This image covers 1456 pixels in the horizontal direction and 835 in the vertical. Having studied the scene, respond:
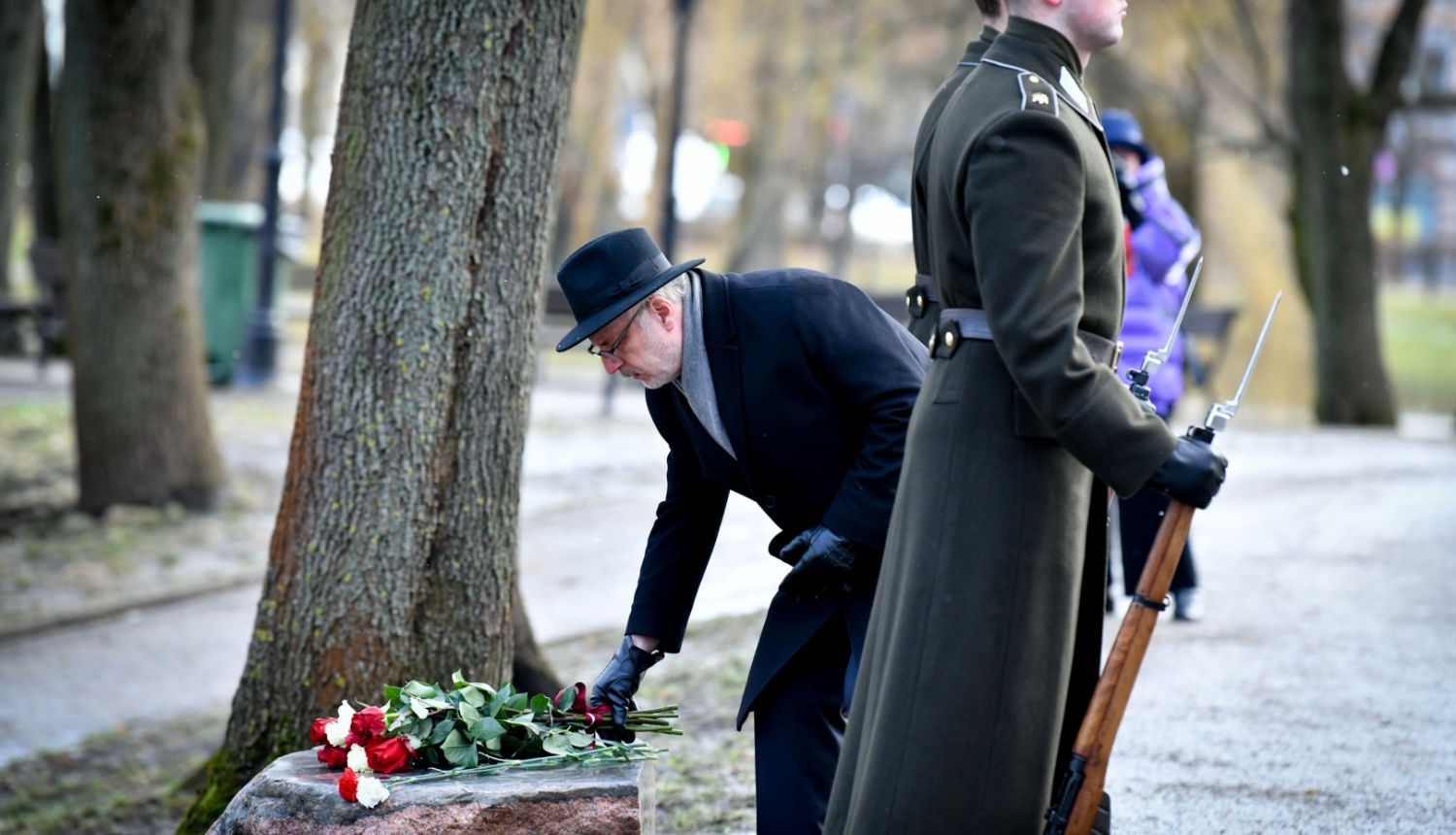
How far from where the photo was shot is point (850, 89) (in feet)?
78.0

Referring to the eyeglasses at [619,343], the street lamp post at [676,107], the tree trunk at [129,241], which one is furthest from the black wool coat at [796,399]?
the street lamp post at [676,107]

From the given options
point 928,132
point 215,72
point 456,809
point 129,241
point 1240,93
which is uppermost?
point 1240,93

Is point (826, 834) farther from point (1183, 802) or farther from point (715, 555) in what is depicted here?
A: point (715, 555)

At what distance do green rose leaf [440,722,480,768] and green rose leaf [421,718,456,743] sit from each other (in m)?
0.01

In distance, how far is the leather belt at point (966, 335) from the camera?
8.09 ft

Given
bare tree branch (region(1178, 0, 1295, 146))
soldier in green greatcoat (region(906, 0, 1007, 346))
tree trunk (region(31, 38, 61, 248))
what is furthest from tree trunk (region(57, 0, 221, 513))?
bare tree branch (region(1178, 0, 1295, 146))

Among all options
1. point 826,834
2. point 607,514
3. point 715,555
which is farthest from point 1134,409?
point 607,514

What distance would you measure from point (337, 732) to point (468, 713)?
0.91 feet

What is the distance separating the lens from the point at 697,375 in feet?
10.3

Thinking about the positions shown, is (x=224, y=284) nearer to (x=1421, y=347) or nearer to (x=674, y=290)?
(x=674, y=290)

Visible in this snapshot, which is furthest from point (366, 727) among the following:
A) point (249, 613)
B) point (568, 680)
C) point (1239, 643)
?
point (249, 613)

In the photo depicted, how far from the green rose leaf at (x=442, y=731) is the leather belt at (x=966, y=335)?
55.1 inches

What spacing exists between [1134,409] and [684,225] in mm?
45080

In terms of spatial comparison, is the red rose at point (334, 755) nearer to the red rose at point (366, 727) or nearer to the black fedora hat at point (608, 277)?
the red rose at point (366, 727)
